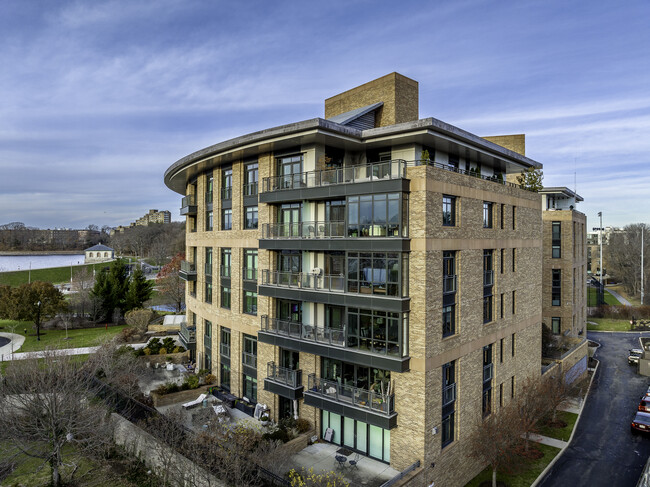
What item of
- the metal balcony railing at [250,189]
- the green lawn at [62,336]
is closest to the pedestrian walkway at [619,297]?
the metal balcony railing at [250,189]

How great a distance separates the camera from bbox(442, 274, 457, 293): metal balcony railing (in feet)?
56.5

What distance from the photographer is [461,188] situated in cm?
1805

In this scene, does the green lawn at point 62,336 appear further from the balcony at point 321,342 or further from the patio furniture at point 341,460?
the patio furniture at point 341,460

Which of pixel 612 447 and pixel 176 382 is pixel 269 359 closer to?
pixel 176 382

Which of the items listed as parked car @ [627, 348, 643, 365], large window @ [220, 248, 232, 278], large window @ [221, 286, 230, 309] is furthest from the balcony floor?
parked car @ [627, 348, 643, 365]

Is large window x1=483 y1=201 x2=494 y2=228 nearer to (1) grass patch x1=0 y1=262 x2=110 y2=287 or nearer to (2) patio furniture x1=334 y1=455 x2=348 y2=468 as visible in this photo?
(2) patio furniture x1=334 y1=455 x2=348 y2=468

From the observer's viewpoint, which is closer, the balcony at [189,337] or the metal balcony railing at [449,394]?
the metal balcony railing at [449,394]

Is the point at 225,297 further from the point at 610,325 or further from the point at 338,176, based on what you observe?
the point at 610,325

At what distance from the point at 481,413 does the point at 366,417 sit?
276 inches

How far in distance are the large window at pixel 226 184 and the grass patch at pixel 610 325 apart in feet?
178

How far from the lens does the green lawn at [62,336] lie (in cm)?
3872

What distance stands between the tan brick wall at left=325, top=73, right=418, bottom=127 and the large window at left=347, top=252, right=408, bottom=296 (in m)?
9.59

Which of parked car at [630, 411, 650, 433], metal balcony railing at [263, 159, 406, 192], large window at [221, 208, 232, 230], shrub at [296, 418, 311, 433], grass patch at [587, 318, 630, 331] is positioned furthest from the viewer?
grass patch at [587, 318, 630, 331]

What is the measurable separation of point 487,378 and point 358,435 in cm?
744
